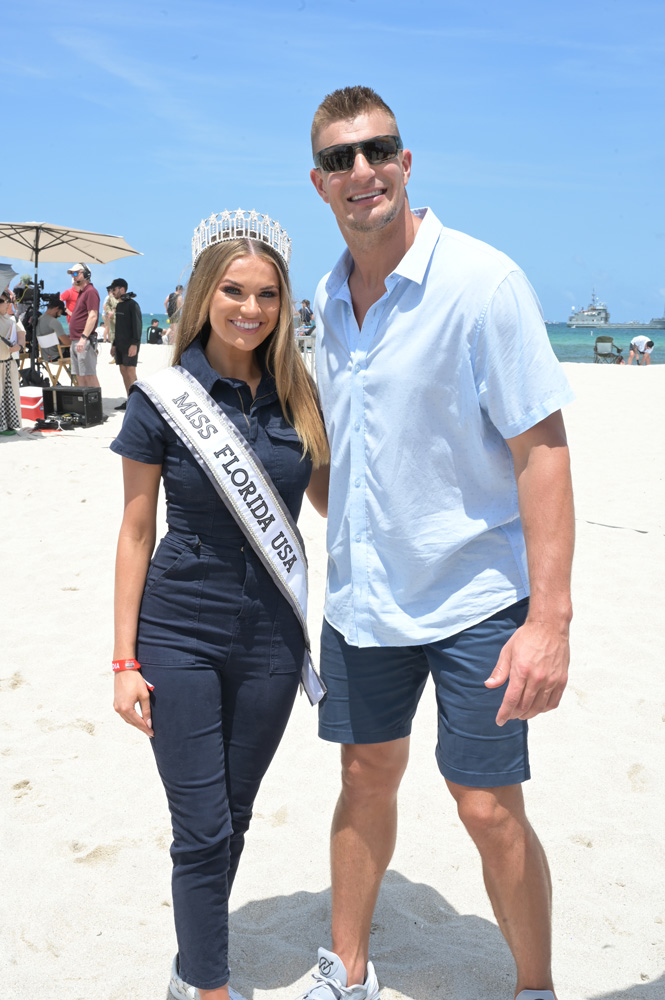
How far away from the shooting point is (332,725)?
2.43 meters

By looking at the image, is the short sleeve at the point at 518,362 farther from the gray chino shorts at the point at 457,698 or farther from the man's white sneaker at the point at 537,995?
the man's white sneaker at the point at 537,995

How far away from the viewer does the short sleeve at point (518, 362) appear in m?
2.00

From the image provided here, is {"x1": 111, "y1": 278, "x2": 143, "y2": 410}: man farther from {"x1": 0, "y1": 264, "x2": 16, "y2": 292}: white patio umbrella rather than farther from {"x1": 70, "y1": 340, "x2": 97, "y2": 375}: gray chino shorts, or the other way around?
{"x1": 0, "y1": 264, "x2": 16, "y2": 292}: white patio umbrella

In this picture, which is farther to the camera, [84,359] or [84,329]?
[84,359]

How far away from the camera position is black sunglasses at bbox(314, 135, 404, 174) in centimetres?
218

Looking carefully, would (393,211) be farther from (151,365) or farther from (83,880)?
(151,365)

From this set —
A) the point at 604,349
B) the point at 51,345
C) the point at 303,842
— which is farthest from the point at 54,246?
the point at 604,349

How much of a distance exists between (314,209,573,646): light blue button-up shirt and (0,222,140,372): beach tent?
41.1 feet

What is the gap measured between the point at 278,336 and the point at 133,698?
1.01m

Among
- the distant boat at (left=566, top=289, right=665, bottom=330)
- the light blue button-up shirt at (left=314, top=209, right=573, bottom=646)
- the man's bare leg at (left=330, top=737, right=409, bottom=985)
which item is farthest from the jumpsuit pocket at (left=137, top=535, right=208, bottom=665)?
the distant boat at (left=566, top=289, right=665, bottom=330)

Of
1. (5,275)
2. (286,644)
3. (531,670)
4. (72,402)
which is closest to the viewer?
(531,670)

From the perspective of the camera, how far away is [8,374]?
37.4ft

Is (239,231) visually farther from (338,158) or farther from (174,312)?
(174,312)

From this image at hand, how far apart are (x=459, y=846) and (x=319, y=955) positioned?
2.95 feet
